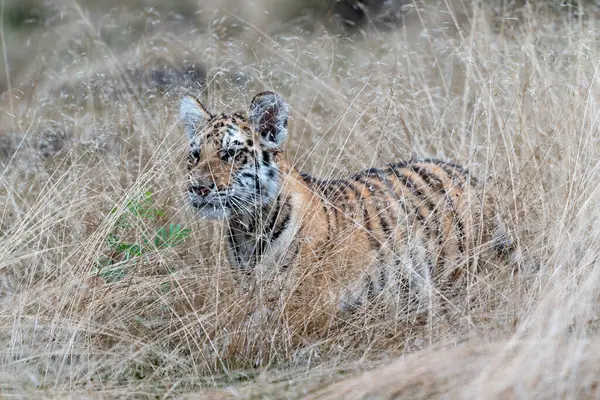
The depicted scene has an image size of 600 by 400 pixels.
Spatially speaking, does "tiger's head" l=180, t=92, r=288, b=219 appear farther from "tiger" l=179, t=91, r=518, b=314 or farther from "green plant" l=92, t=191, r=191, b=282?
"green plant" l=92, t=191, r=191, b=282

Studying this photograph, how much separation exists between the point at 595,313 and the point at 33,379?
2062 millimetres

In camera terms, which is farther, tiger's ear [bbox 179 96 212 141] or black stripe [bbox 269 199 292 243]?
tiger's ear [bbox 179 96 212 141]

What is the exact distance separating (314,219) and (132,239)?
2.79 ft

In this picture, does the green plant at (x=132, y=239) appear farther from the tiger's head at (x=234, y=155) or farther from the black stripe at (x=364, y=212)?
the black stripe at (x=364, y=212)

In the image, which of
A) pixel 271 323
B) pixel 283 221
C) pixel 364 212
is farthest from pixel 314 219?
pixel 271 323

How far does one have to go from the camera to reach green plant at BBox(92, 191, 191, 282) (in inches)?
163

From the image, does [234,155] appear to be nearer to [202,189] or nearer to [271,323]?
[202,189]

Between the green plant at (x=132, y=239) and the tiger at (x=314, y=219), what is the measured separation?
0.20 meters

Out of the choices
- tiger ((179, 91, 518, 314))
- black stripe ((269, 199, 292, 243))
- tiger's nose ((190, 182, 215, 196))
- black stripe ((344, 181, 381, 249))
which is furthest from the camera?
black stripe ((344, 181, 381, 249))

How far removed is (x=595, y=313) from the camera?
3449 mm

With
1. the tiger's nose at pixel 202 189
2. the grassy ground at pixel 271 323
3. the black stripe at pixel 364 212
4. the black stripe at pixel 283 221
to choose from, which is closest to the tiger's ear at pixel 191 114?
the grassy ground at pixel 271 323

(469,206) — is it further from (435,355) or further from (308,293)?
(435,355)

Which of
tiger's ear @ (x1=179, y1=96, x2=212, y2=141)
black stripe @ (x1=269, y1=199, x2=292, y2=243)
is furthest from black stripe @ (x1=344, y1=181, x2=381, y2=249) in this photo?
tiger's ear @ (x1=179, y1=96, x2=212, y2=141)

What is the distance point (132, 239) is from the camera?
4488mm
